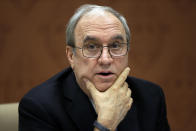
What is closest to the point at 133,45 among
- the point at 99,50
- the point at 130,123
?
the point at 130,123

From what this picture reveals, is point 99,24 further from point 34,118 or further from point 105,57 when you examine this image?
point 34,118

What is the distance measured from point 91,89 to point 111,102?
14 centimetres

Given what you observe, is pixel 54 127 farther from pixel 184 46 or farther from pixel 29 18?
pixel 184 46

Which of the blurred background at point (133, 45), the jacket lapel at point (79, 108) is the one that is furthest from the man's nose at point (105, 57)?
the blurred background at point (133, 45)

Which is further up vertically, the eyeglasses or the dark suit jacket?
the eyeglasses

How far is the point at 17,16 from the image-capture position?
11.3 ft

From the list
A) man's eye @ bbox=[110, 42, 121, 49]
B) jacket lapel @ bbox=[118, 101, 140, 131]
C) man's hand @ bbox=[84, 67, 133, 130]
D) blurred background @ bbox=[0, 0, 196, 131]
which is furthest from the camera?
blurred background @ bbox=[0, 0, 196, 131]

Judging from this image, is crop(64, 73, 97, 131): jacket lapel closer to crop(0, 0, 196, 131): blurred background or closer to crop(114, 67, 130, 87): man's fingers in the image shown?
crop(114, 67, 130, 87): man's fingers

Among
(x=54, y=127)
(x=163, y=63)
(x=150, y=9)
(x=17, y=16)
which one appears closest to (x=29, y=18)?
(x=17, y=16)

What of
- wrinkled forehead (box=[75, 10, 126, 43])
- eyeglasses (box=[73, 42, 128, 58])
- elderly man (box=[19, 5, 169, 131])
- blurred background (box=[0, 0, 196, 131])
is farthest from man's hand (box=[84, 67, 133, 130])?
blurred background (box=[0, 0, 196, 131])

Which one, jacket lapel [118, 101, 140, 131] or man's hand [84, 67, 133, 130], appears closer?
man's hand [84, 67, 133, 130]

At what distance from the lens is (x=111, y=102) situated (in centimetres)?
171

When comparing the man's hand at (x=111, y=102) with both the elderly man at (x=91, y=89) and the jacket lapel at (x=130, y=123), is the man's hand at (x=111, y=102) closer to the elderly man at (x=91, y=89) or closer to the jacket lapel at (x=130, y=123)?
the elderly man at (x=91, y=89)

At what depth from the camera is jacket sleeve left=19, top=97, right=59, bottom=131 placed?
1747 millimetres
